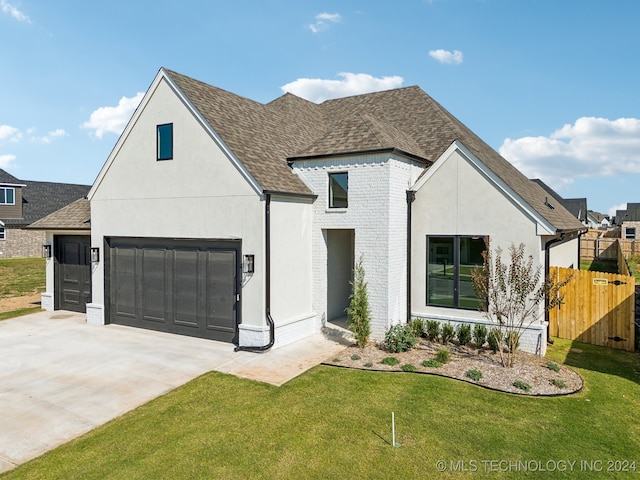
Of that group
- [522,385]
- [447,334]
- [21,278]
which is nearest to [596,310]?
[447,334]

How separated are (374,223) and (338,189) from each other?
5.69ft

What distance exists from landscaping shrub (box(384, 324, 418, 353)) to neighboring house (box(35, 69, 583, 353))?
28.4 inches

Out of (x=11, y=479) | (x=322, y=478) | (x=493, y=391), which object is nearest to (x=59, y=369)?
(x=11, y=479)

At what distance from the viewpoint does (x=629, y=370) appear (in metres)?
10.5

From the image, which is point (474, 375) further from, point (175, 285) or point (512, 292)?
point (175, 285)

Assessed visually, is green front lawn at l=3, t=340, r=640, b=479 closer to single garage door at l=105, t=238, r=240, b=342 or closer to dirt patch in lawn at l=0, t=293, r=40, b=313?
single garage door at l=105, t=238, r=240, b=342

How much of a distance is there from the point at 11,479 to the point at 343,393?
5690mm

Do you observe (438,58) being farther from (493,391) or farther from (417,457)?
(417,457)

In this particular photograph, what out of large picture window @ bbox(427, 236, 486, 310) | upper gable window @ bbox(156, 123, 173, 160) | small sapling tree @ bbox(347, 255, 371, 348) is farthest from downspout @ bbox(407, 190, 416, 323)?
upper gable window @ bbox(156, 123, 173, 160)

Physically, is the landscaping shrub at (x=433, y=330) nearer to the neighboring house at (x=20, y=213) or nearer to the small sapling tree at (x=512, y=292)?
the small sapling tree at (x=512, y=292)

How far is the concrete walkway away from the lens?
7.46 m

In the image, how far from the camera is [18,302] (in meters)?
19.3

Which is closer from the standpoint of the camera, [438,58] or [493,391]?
[493,391]

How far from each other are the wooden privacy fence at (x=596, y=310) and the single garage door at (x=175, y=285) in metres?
10.3
